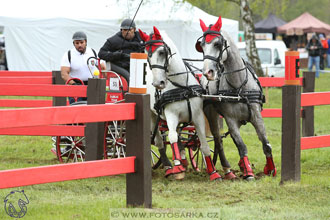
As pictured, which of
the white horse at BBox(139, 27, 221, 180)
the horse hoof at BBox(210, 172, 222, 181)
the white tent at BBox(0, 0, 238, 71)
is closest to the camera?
the white horse at BBox(139, 27, 221, 180)

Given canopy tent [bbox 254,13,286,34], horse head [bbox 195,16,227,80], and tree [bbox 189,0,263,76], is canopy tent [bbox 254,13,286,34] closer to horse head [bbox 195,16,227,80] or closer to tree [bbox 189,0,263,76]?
tree [bbox 189,0,263,76]

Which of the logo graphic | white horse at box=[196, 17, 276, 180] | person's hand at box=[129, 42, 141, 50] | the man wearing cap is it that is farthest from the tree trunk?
the logo graphic

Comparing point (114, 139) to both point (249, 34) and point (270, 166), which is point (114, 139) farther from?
point (249, 34)

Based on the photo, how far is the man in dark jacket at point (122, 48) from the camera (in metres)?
9.70

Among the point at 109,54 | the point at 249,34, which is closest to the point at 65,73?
the point at 109,54

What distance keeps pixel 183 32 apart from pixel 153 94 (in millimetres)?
17464

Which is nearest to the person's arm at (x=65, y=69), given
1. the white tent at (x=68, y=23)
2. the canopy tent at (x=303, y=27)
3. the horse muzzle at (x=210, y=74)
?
the horse muzzle at (x=210, y=74)

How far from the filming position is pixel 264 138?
832 cm

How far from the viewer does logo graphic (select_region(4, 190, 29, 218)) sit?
5922 millimetres

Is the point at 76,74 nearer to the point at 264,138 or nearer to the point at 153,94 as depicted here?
the point at 153,94

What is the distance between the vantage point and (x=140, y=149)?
19.2 ft

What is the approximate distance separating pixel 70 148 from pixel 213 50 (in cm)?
335

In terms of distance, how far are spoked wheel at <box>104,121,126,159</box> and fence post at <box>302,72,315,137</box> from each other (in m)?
4.67

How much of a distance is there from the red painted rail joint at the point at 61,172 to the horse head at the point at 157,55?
2.19 meters
